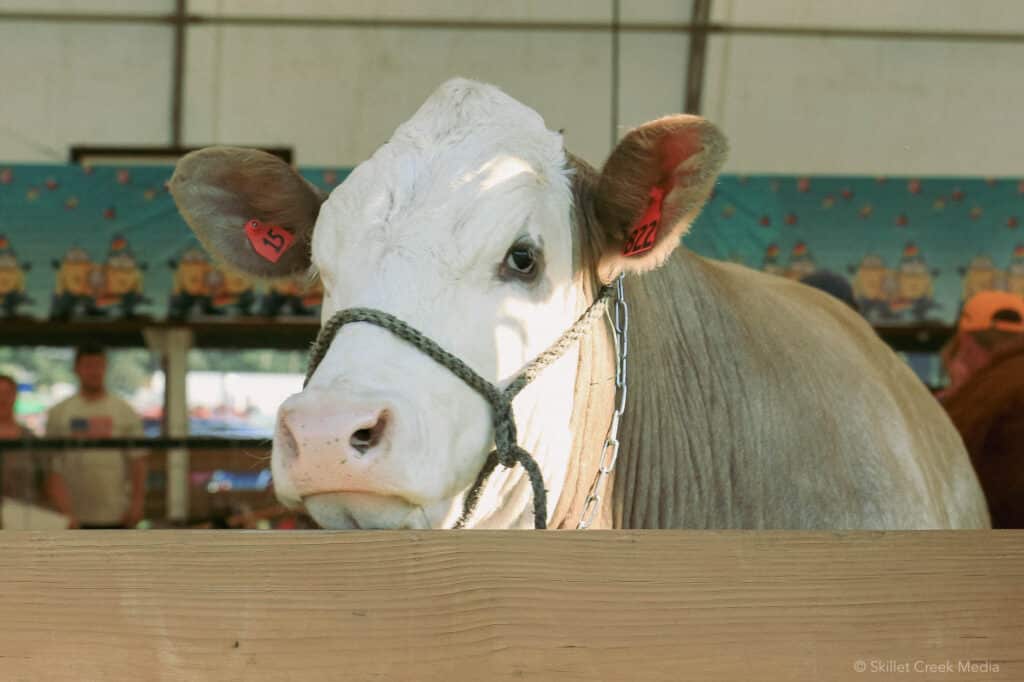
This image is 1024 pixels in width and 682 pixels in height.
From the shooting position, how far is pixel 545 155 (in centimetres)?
258

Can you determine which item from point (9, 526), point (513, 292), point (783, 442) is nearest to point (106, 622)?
point (513, 292)

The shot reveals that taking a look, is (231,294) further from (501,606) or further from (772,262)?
(501,606)

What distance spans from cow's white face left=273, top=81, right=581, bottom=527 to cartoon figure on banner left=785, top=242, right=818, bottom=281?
5.21 metres

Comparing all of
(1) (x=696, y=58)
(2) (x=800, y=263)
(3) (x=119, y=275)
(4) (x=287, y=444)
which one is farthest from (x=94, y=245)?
(4) (x=287, y=444)

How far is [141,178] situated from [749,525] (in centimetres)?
606

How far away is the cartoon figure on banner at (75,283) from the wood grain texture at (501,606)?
6.79 metres

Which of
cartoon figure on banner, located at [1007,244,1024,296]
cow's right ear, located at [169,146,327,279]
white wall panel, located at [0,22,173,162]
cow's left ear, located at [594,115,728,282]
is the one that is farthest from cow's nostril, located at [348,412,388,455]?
white wall panel, located at [0,22,173,162]

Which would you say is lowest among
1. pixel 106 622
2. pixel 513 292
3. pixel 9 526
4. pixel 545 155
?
pixel 9 526

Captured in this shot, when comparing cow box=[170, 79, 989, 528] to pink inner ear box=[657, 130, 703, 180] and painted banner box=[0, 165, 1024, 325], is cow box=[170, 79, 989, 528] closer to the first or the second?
pink inner ear box=[657, 130, 703, 180]

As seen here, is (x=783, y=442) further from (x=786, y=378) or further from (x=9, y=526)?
(x=9, y=526)

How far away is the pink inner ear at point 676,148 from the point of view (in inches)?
97.0

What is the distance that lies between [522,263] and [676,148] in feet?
1.34

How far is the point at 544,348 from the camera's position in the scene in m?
2.38

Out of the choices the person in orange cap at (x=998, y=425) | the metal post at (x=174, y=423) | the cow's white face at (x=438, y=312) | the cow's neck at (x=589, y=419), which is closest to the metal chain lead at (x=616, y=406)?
the cow's neck at (x=589, y=419)
